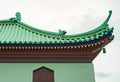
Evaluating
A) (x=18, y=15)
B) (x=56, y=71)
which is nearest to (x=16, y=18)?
(x=18, y=15)

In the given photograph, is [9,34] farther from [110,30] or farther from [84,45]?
[110,30]

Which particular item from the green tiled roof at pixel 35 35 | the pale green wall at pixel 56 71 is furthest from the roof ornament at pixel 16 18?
the pale green wall at pixel 56 71

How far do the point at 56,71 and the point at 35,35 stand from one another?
2871mm

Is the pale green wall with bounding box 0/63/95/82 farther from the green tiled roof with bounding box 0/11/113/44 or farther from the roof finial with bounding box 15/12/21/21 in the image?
the roof finial with bounding box 15/12/21/21

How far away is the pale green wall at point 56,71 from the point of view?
36.3 feet

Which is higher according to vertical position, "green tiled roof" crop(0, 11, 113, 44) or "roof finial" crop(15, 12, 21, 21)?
"roof finial" crop(15, 12, 21, 21)

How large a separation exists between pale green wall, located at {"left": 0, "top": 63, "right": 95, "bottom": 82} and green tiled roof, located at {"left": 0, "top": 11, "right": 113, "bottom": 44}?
110 cm

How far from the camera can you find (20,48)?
1093 centimetres

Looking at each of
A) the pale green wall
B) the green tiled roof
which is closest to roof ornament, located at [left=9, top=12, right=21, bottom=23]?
the green tiled roof

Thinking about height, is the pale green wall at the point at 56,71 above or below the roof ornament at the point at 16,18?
below

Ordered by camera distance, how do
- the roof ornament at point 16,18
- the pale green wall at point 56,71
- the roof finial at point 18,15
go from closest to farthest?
the pale green wall at point 56,71 → the roof ornament at point 16,18 → the roof finial at point 18,15

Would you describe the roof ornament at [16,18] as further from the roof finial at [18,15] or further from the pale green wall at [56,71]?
the pale green wall at [56,71]

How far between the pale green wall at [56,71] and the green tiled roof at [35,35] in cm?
110

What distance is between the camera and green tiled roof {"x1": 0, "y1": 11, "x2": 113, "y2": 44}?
1088 cm
